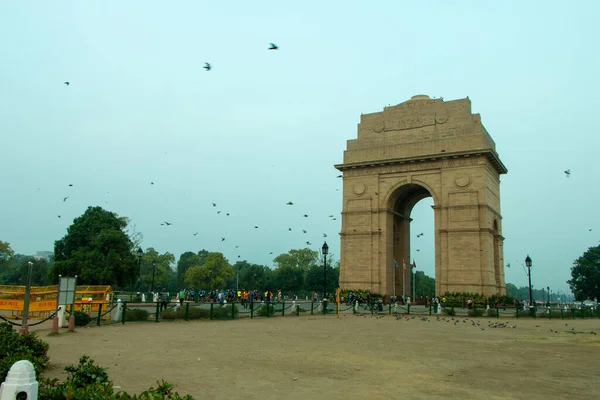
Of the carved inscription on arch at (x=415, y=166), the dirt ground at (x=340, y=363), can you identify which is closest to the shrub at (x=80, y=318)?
the dirt ground at (x=340, y=363)

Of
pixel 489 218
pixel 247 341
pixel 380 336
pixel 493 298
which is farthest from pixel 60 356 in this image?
pixel 489 218

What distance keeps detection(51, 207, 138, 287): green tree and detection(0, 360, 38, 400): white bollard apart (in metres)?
47.8

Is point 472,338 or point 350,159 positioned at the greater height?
point 350,159

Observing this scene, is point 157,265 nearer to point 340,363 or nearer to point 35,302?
point 35,302

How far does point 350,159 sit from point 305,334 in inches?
1178

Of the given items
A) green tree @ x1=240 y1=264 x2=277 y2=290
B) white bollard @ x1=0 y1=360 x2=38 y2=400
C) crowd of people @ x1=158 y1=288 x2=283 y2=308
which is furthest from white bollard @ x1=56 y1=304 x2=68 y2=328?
green tree @ x1=240 y1=264 x2=277 y2=290

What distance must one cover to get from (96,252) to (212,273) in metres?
40.5

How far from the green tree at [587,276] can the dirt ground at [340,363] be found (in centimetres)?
6897

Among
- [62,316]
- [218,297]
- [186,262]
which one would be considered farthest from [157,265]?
[62,316]

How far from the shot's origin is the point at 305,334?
58.3 feet

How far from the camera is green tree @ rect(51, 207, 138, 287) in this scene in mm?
48344

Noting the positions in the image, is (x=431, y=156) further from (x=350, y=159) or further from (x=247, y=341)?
(x=247, y=341)

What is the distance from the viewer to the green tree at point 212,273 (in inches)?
3460

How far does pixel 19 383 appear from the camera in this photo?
3.60 metres
